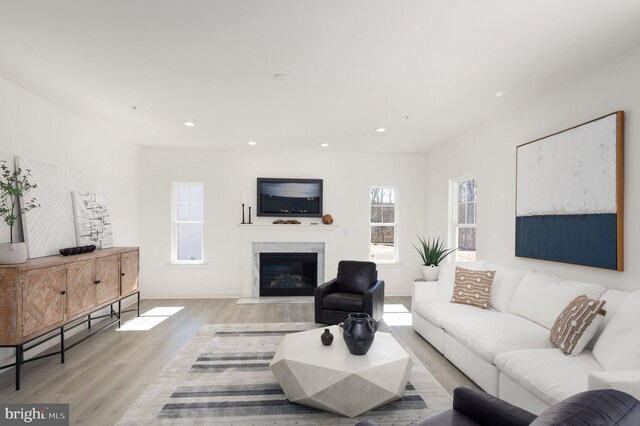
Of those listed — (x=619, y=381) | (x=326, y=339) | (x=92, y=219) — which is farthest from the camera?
(x=92, y=219)

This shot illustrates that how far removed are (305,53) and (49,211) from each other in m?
3.34

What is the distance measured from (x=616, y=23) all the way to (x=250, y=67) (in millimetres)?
2665

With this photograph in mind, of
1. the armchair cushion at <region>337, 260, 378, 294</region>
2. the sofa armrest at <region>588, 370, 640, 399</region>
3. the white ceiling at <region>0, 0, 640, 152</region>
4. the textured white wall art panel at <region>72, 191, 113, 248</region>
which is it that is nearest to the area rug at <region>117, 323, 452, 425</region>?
the sofa armrest at <region>588, 370, 640, 399</region>

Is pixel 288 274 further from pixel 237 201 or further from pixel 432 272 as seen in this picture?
pixel 432 272

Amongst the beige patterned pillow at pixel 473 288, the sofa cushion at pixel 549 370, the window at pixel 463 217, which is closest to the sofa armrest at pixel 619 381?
the sofa cushion at pixel 549 370

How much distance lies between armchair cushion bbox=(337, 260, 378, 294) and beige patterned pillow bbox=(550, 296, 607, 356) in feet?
7.68

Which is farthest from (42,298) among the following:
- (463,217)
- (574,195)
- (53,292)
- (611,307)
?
(463,217)

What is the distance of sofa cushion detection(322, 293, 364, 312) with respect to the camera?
3998 millimetres

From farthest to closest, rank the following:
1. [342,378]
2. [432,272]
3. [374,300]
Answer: [432,272]
[374,300]
[342,378]

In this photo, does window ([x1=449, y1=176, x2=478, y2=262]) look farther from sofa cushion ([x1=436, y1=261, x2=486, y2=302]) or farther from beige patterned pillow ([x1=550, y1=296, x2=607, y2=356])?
beige patterned pillow ([x1=550, y1=296, x2=607, y2=356])

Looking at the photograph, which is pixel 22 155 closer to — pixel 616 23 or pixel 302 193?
pixel 302 193

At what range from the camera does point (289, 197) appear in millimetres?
6016

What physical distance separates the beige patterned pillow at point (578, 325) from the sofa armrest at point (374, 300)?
1.90 metres

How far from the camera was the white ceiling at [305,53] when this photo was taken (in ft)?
6.57
